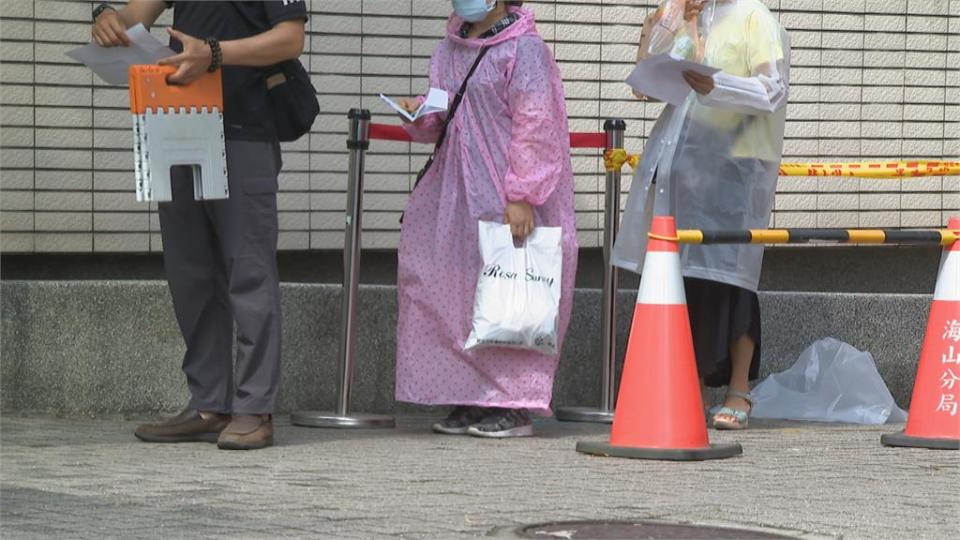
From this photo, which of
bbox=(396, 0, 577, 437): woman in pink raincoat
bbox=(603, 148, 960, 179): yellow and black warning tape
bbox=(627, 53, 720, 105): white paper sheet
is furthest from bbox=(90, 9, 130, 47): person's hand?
bbox=(603, 148, 960, 179): yellow and black warning tape

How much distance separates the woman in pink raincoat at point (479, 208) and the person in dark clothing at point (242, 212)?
34.2 inches

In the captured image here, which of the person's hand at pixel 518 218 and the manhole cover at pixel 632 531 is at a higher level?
the person's hand at pixel 518 218

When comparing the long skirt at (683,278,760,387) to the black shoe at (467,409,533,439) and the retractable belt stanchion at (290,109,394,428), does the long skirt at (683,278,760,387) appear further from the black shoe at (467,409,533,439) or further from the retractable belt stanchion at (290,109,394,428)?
the retractable belt stanchion at (290,109,394,428)

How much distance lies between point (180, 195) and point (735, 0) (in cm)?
247

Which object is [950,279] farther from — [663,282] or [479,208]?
[479,208]

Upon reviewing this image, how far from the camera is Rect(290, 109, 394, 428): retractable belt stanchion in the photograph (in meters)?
7.11

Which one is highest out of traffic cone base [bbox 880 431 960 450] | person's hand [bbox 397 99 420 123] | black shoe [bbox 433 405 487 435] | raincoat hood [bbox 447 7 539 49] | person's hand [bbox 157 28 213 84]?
raincoat hood [bbox 447 7 539 49]

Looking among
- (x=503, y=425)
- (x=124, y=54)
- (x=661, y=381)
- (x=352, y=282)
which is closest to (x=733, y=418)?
(x=503, y=425)

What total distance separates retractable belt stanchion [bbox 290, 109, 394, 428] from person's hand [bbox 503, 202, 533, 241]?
2.64ft

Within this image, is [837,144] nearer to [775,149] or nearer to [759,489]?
[775,149]

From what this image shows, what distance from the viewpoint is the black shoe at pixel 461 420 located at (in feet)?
22.5

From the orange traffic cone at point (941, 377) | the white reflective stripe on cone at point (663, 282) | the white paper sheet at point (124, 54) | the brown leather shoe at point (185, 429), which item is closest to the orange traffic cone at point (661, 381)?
the white reflective stripe on cone at point (663, 282)

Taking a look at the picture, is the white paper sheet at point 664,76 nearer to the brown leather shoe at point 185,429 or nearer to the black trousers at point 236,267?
the black trousers at point 236,267

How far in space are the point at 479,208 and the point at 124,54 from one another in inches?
60.5
